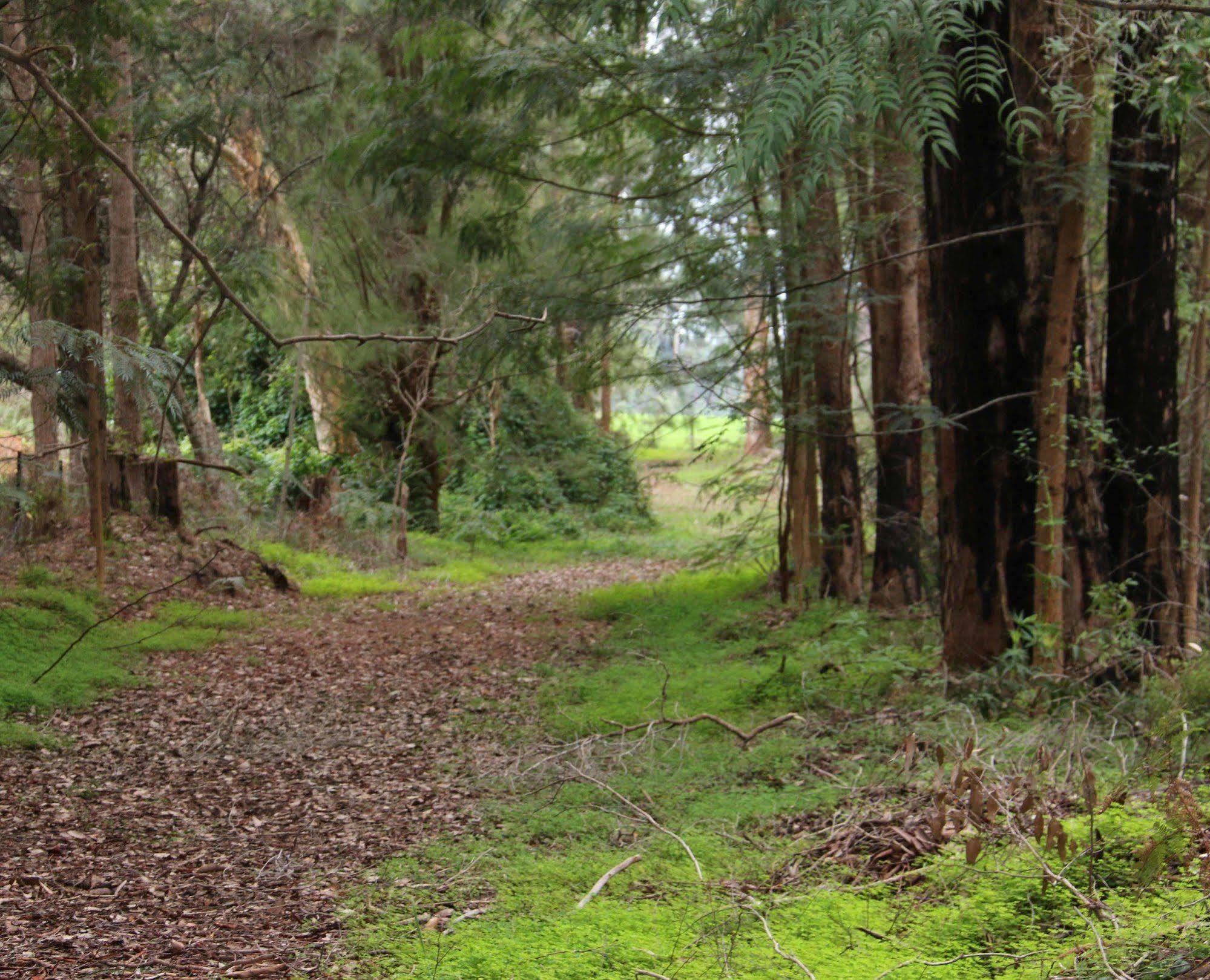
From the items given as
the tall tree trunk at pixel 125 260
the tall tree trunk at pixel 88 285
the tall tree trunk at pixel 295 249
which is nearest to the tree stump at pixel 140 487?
the tall tree trunk at pixel 125 260

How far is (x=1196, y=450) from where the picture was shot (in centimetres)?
658

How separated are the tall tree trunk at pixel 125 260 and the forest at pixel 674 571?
0.18ft

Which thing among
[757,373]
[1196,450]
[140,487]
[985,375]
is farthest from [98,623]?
[140,487]

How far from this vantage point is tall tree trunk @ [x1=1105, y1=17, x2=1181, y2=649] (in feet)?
20.2

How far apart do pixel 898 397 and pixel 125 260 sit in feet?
26.3

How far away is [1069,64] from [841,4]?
1795 millimetres

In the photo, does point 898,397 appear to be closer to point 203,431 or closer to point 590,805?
point 590,805

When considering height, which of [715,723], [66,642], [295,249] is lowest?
[715,723]

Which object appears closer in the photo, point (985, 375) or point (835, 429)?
point (985, 375)

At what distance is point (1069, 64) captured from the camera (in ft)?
16.7

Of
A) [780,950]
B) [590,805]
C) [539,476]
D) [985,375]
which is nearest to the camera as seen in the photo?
[780,950]

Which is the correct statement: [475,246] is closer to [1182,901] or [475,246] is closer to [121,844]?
[121,844]

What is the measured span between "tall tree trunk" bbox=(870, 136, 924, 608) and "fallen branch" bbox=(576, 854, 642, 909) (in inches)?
234

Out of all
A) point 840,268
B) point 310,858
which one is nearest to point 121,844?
point 310,858
